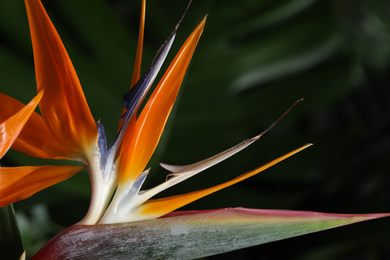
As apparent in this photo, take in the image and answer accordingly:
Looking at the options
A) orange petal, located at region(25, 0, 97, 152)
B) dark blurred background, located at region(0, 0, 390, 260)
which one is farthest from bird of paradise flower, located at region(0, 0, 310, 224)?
dark blurred background, located at region(0, 0, 390, 260)

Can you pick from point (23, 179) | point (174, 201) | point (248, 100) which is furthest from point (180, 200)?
point (248, 100)

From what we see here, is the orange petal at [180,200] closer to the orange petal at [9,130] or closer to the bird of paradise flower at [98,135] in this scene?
the bird of paradise flower at [98,135]

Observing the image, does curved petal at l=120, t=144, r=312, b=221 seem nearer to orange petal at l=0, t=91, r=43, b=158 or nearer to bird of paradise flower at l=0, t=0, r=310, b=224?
bird of paradise flower at l=0, t=0, r=310, b=224

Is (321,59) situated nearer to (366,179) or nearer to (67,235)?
(366,179)

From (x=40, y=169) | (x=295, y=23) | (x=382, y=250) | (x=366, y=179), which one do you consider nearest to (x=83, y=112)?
(x=40, y=169)

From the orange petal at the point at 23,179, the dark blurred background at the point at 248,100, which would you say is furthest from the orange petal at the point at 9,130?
the dark blurred background at the point at 248,100

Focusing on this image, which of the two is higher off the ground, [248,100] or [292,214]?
[248,100]

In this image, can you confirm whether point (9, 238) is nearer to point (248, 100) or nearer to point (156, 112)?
point (156, 112)
